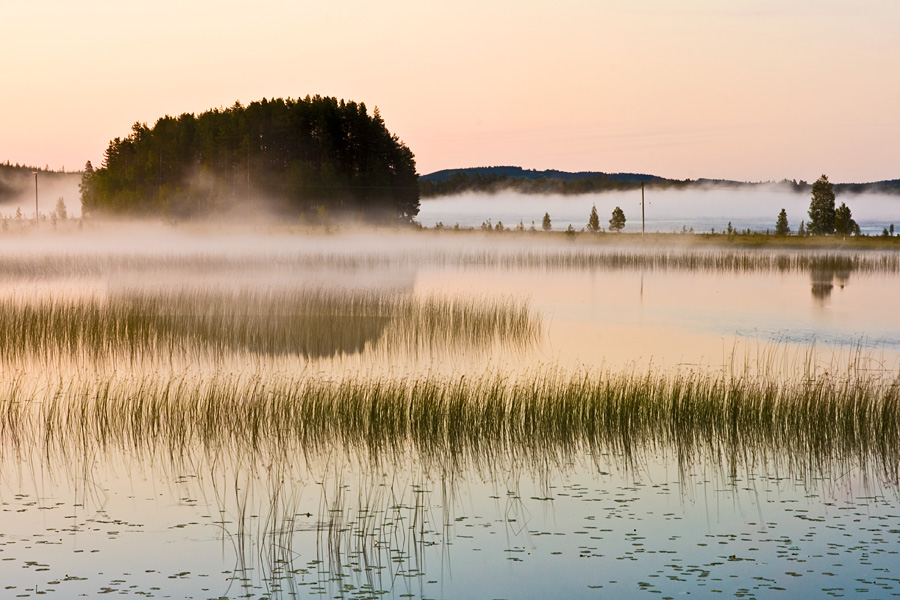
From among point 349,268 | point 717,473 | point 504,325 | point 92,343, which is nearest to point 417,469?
point 717,473

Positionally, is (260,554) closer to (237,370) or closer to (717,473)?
(717,473)

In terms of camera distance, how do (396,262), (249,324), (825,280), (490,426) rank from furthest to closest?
(396,262) < (825,280) < (249,324) < (490,426)

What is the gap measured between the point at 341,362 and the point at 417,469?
24.6ft

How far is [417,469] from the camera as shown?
10172 millimetres

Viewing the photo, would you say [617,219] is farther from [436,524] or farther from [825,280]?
[436,524]

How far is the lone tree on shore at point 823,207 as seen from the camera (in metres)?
98.3

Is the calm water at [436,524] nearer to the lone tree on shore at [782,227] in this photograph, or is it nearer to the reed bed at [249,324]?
the reed bed at [249,324]

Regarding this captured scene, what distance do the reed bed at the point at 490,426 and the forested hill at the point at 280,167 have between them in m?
69.0

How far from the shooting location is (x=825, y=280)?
41.6 meters

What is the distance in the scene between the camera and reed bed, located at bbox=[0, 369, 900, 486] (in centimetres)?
1078

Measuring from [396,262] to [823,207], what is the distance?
6323 centimetres

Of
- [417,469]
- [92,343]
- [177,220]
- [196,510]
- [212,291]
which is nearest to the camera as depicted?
[196,510]

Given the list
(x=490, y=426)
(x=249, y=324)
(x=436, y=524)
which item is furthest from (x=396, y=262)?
(x=436, y=524)

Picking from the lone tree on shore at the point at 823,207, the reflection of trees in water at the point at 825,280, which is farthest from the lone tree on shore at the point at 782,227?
the reflection of trees in water at the point at 825,280
